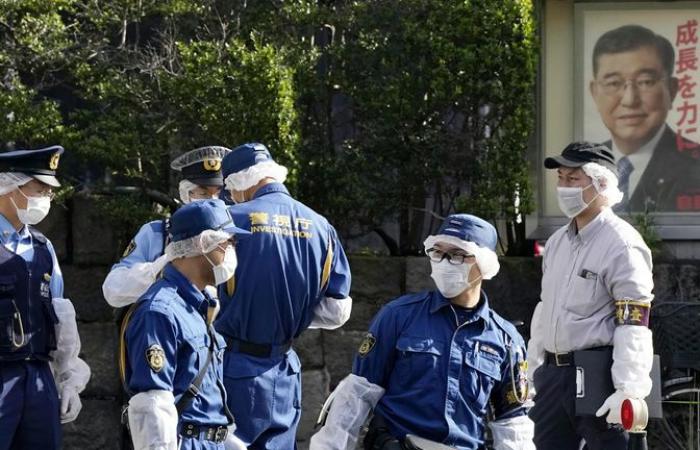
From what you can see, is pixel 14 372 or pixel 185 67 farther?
pixel 185 67

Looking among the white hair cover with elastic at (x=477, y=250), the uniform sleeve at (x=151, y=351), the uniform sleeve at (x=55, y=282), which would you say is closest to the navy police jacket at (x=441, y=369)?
the white hair cover with elastic at (x=477, y=250)

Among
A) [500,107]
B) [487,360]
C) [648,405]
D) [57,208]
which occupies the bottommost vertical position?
[648,405]

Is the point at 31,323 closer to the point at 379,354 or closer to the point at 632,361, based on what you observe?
the point at 379,354

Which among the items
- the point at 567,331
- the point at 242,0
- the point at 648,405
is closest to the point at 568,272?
the point at 567,331

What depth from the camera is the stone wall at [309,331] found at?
8.99 metres

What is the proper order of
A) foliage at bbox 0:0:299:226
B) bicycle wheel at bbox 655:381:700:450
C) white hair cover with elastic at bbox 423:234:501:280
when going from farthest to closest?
1. bicycle wheel at bbox 655:381:700:450
2. foliage at bbox 0:0:299:226
3. white hair cover with elastic at bbox 423:234:501:280

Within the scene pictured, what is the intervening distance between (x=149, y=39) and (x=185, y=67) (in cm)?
74

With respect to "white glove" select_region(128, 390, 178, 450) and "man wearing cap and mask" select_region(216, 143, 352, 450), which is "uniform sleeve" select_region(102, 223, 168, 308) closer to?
"man wearing cap and mask" select_region(216, 143, 352, 450)

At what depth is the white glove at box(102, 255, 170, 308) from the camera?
6.69m

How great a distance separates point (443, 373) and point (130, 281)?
1.92m

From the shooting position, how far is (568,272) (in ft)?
23.2

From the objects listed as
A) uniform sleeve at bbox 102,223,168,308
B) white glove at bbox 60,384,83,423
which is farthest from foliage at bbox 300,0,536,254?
white glove at bbox 60,384,83,423

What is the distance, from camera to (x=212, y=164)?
7.40 meters

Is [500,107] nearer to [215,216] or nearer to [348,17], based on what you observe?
[348,17]
